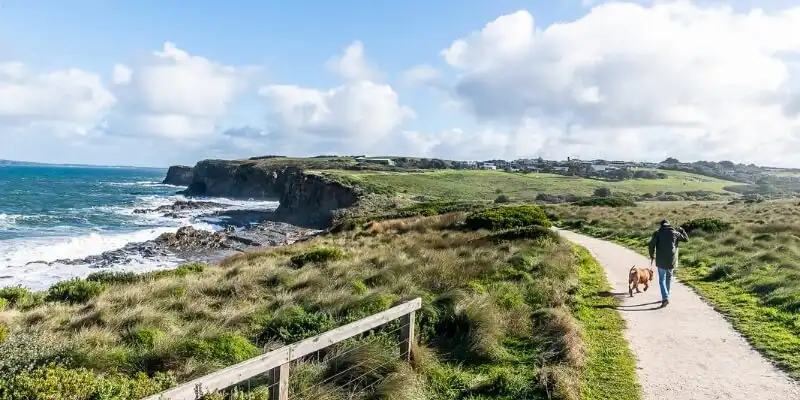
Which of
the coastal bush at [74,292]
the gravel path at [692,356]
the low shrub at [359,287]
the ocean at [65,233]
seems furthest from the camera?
the ocean at [65,233]

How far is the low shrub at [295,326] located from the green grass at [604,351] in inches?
153

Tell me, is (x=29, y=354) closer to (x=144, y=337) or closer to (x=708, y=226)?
(x=144, y=337)

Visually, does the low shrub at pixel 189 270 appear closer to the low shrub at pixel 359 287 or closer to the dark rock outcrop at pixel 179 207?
the low shrub at pixel 359 287

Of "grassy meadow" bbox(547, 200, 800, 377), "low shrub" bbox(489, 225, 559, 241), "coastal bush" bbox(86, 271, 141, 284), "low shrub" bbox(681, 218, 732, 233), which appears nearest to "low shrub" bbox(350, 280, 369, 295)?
"grassy meadow" bbox(547, 200, 800, 377)

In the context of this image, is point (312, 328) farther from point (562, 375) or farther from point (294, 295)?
point (562, 375)

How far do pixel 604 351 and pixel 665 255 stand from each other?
14.9 ft

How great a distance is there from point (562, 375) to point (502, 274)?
6.18 metres

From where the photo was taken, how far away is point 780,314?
9.76m

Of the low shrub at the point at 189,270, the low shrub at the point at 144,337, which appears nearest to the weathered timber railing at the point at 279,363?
the low shrub at the point at 144,337

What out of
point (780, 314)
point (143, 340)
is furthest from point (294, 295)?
point (780, 314)

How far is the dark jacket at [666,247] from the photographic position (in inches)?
455

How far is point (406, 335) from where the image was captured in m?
7.21

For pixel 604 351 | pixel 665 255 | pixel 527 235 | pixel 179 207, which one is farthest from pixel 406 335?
pixel 179 207

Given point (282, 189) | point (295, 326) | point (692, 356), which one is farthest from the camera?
point (282, 189)
